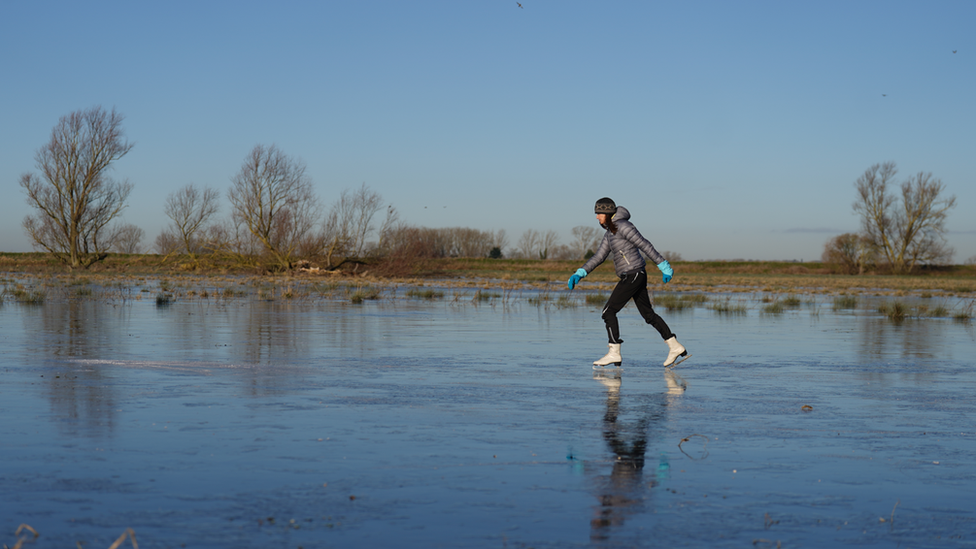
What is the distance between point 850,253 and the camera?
3819 inches

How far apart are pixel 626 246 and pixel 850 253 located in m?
93.5

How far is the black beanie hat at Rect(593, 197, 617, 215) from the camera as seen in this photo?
35.4ft

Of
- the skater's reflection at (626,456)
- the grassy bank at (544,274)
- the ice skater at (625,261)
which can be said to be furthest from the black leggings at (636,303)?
the grassy bank at (544,274)

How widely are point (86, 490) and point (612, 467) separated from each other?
274 centimetres

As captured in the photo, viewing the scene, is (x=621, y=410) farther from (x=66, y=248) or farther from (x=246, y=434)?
(x=66, y=248)

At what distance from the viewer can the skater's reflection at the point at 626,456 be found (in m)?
4.18

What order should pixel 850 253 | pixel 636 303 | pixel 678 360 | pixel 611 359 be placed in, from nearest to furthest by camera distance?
1. pixel 611 359
2. pixel 636 303
3. pixel 678 360
4. pixel 850 253

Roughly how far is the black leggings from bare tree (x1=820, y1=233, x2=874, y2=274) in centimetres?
9177

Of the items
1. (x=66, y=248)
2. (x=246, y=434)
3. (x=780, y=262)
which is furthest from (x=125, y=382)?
(x=780, y=262)

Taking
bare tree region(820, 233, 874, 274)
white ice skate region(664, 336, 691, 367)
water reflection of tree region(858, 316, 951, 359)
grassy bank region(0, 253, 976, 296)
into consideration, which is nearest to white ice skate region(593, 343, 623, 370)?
white ice skate region(664, 336, 691, 367)

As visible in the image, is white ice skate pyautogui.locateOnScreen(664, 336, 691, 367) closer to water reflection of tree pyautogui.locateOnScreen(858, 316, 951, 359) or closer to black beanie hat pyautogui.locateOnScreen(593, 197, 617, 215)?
black beanie hat pyautogui.locateOnScreen(593, 197, 617, 215)

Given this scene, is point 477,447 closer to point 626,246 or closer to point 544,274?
point 626,246

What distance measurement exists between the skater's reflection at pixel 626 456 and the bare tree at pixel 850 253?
94.2 meters

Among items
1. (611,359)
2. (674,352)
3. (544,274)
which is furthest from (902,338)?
(544,274)
